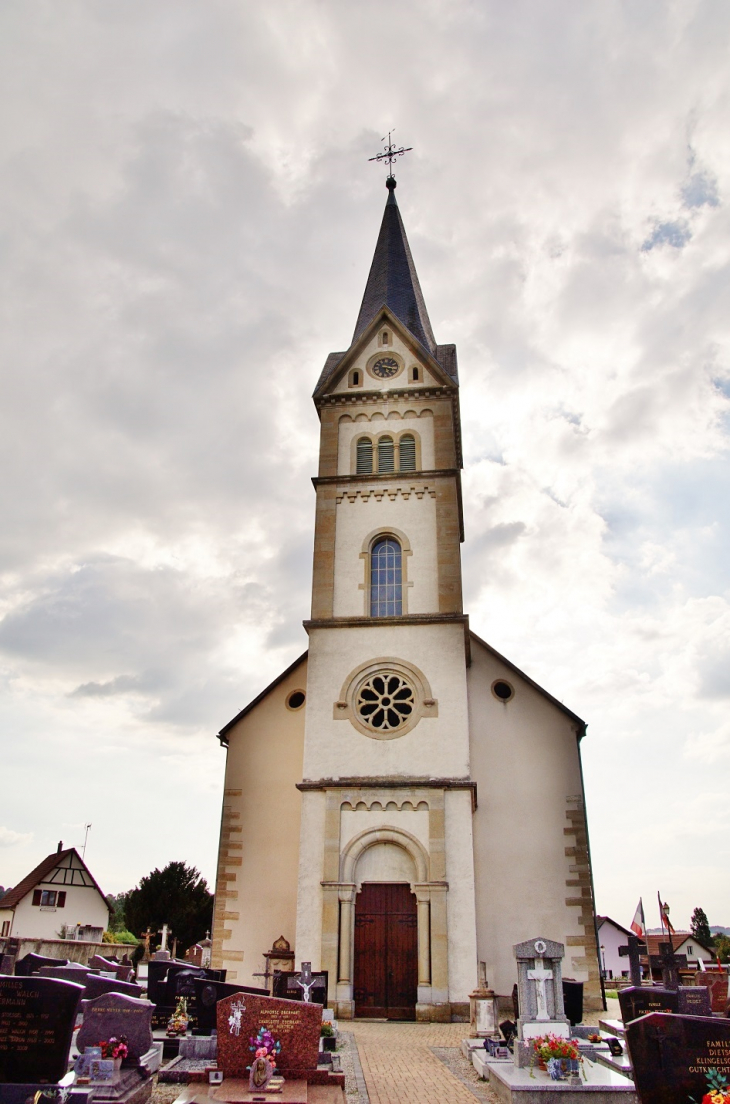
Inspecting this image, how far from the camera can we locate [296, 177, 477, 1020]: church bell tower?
18422mm

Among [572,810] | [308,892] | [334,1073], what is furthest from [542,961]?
[572,810]

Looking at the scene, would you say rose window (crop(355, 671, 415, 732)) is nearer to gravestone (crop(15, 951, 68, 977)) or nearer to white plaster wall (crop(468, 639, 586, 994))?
white plaster wall (crop(468, 639, 586, 994))

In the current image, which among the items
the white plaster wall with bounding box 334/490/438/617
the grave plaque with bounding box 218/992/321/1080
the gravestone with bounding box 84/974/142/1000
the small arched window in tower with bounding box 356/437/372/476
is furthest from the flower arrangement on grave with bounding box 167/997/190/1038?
the small arched window in tower with bounding box 356/437/372/476

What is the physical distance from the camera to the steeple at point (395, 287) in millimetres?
28453

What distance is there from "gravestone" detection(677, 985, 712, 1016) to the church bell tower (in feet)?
18.4

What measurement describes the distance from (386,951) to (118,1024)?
984cm

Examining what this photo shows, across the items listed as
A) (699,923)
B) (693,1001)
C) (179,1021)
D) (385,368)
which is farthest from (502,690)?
(699,923)

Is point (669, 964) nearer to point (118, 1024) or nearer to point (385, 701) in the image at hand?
point (385, 701)

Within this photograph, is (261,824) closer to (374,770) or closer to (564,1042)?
(374,770)

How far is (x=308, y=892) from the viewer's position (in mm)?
19094

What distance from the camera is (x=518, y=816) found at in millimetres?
21859

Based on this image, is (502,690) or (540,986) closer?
(540,986)

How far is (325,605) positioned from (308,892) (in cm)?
766

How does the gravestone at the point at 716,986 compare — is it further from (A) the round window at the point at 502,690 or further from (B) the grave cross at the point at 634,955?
(A) the round window at the point at 502,690
